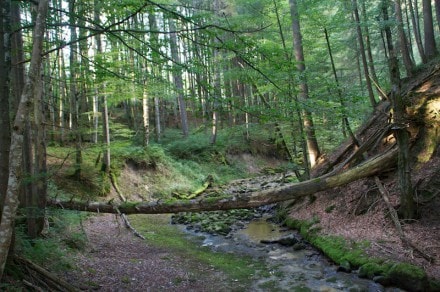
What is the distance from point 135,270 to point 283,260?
139 inches

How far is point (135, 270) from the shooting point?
7090mm

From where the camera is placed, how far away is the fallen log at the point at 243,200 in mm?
8852

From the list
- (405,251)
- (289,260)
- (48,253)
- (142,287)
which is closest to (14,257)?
(48,253)

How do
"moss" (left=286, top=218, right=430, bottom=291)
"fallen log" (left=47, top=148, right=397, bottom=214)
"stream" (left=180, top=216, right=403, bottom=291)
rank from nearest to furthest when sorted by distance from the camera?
"moss" (left=286, top=218, right=430, bottom=291), "stream" (left=180, top=216, right=403, bottom=291), "fallen log" (left=47, top=148, right=397, bottom=214)

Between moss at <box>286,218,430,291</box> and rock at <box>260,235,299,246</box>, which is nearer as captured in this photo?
moss at <box>286,218,430,291</box>

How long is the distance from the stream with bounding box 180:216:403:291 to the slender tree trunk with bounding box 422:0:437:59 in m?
9.66

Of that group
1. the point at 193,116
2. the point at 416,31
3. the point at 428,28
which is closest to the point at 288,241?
the point at 193,116

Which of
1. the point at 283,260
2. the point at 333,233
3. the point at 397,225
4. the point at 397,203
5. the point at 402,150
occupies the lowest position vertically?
the point at 283,260

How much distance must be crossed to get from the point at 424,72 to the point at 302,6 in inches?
203

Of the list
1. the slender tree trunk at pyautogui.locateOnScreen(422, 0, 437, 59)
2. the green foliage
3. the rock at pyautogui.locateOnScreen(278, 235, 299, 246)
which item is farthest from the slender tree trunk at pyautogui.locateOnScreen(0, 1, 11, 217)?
the slender tree trunk at pyautogui.locateOnScreen(422, 0, 437, 59)

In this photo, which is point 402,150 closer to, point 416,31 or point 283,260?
point 283,260

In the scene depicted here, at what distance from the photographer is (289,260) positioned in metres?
8.22

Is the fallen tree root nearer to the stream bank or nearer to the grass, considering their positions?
the stream bank

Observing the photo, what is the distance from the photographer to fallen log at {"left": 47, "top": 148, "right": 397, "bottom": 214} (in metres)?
8.85
